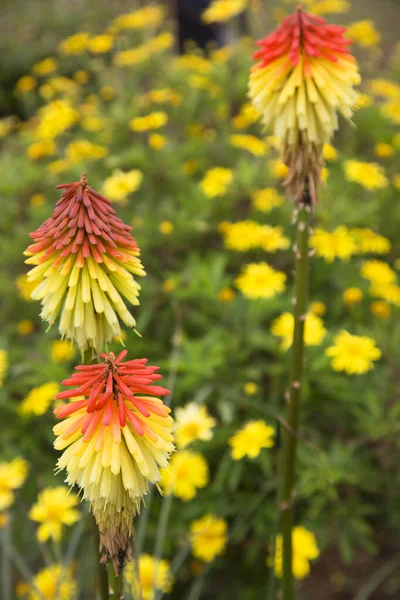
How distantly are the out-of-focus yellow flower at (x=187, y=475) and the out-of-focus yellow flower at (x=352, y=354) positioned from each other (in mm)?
761

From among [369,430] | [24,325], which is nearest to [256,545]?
[369,430]

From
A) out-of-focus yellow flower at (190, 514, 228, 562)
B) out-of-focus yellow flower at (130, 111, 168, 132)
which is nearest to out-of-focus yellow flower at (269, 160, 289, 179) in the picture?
out-of-focus yellow flower at (130, 111, 168, 132)

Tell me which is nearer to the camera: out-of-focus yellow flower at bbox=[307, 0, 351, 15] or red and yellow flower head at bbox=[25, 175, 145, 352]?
red and yellow flower head at bbox=[25, 175, 145, 352]

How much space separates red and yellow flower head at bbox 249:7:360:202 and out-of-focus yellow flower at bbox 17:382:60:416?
1.75 m

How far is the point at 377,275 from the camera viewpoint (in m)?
3.30

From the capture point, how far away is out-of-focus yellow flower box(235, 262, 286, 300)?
9.67ft

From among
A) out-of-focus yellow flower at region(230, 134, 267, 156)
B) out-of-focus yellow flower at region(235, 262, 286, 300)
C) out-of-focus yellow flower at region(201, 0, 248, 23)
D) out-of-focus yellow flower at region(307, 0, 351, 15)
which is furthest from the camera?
out-of-focus yellow flower at region(307, 0, 351, 15)

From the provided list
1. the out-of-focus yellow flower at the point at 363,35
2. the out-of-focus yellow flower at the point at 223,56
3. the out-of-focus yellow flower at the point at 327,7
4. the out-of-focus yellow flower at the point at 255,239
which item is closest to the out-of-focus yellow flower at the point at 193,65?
the out-of-focus yellow flower at the point at 223,56

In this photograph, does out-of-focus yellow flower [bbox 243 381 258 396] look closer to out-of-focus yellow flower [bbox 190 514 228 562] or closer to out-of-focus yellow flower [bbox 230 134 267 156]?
out-of-focus yellow flower [bbox 190 514 228 562]

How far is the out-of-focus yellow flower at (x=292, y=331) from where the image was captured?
9.06ft

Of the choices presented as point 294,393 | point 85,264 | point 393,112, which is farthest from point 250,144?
point 85,264

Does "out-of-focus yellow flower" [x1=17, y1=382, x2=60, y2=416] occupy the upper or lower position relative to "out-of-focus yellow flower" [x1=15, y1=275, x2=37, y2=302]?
lower

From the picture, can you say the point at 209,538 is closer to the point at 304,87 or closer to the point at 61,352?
the point at 61,352

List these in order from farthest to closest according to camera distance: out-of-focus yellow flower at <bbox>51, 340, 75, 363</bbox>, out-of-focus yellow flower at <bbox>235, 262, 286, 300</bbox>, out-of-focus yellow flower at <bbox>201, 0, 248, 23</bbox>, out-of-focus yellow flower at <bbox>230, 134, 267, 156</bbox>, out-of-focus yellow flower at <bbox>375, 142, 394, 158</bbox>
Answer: out-of-focus yellow flower at <bbox>201, 0, 248, 23</bbox>, out-of-focus yellow flower at <bbox>375, 142, 394, 158</bbox>, out-of-focus yellow flower at <bbox>230, 134, 267, 156</bbox>, out-of-focus yellow flower at <bbox>51, 340, 75, 363</bbox>, out-of-focus yellow flower at <bbox>235, 262, 286, 300</bbox>
